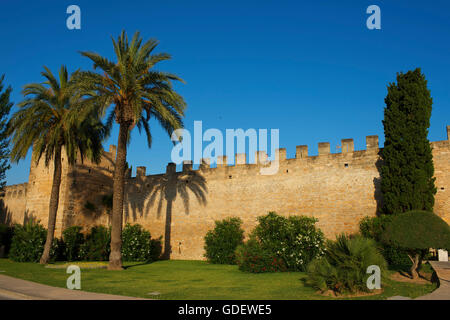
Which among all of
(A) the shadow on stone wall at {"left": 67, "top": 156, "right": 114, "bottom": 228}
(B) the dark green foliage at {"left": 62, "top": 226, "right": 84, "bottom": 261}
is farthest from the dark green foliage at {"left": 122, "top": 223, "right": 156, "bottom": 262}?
(A) the shadow on stone wall at {"left": 67, "top": 156, "right": 114, "bottom": 228}

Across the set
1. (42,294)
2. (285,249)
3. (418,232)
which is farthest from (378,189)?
(42,294)

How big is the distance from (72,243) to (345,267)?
16902 millimetres

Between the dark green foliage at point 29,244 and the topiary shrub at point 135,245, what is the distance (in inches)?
147

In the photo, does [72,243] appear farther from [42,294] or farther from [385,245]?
[385,245]

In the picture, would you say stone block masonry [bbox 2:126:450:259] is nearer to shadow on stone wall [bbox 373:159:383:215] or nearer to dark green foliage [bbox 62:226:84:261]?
shadow on stone wall [bbox 373:159:383:215]

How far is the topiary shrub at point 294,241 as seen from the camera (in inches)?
566

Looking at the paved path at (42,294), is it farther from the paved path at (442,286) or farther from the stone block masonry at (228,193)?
the stone block masonry at (228,193)

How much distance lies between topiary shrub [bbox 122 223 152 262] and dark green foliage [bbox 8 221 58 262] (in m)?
3.73

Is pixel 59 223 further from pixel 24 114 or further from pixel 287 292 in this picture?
pixel 287 292

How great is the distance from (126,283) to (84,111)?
747 centimetres

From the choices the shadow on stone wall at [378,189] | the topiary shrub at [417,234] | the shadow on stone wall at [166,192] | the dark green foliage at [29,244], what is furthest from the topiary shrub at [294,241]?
the dark green foliage at [29,244]

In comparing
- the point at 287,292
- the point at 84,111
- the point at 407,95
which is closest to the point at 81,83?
the point at 84,111

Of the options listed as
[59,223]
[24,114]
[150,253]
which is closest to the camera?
[24,114]

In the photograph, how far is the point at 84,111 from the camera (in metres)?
14.6
